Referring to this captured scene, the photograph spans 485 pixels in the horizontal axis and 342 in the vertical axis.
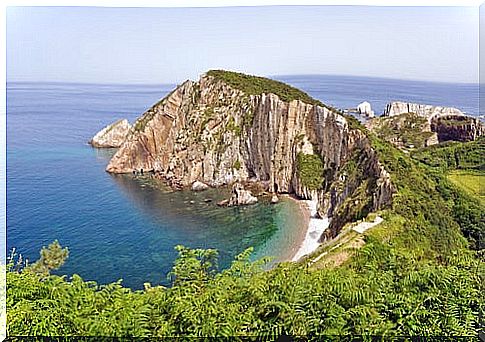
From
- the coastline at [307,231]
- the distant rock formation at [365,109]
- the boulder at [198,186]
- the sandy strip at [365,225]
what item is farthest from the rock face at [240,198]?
the distant rock formation at [365,109]

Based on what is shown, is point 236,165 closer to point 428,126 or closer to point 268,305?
point 428,126

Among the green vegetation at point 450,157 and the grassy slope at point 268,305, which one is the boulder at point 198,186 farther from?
the grassy slope at point 268,305

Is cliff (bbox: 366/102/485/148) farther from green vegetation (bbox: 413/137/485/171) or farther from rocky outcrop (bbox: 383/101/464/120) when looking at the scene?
green vegetation (bbox: 413/137/485/171)

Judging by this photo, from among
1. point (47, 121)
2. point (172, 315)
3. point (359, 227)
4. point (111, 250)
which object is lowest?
point (111, 250)

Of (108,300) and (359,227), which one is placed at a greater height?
(108,300)

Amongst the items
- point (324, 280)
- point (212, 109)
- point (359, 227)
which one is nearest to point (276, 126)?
point (212, 109)

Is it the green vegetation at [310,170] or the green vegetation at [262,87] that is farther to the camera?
the green vegetation at [262,87]

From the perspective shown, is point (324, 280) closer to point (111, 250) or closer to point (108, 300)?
point (108, 300)
